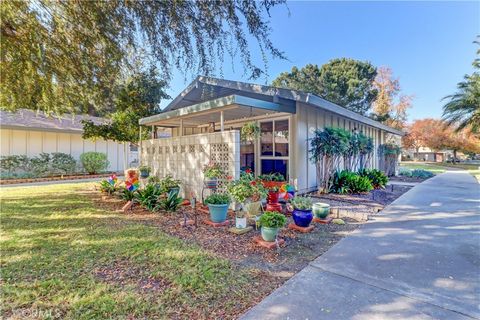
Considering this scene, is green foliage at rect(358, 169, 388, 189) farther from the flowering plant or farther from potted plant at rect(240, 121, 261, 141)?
the flowering plant

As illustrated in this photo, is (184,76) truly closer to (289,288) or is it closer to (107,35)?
(107,35)

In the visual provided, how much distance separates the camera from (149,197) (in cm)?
646

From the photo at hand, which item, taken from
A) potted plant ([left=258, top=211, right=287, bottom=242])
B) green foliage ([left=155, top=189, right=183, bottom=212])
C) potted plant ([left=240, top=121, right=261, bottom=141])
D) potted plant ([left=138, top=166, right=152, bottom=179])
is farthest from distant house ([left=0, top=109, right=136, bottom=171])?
potted plant ([left=258, top=211, right=287, bottom=242])

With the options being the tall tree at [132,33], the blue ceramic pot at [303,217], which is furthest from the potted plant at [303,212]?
the tall tree at [132,33]

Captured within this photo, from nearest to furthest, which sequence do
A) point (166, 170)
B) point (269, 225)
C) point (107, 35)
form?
1. point (107, 35)
2. point (269, 225)
3. point (166, 170)

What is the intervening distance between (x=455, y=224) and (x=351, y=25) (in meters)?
7.36

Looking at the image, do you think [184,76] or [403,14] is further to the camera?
[403,14]

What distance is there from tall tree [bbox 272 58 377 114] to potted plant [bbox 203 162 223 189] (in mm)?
21940

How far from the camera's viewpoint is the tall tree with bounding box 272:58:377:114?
2472cm

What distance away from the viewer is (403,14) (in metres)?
7.67

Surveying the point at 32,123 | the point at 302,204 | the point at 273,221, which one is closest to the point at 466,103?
the point at 302,204

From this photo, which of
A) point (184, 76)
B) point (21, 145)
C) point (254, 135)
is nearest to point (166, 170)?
point (254, 135)

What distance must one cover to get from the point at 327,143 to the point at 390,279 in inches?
210

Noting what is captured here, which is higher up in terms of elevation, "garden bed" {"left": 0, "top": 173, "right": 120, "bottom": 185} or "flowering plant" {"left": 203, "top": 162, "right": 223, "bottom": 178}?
"flowering plant" {"left": 203, "top": 162, "right": 223, "bottom": 178}
